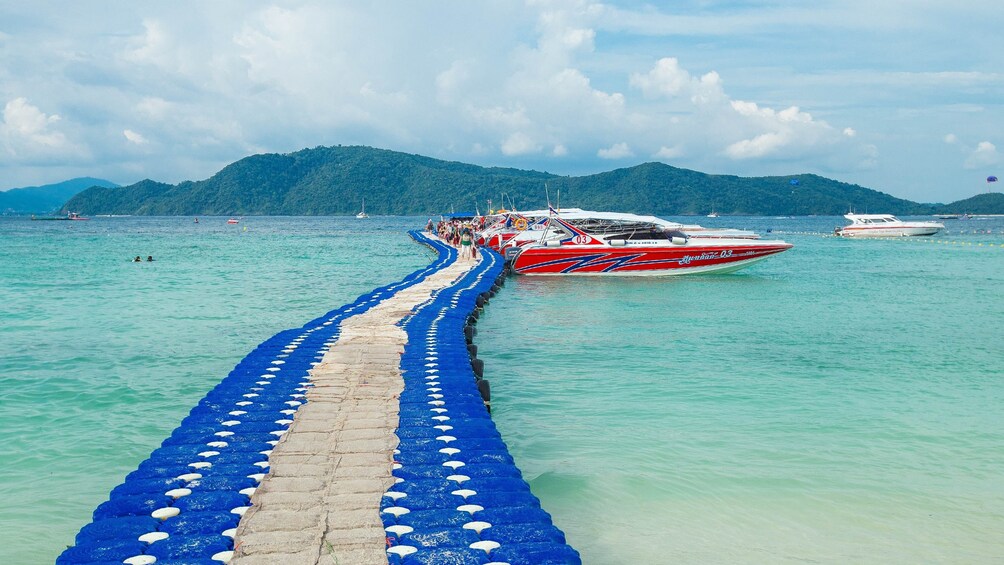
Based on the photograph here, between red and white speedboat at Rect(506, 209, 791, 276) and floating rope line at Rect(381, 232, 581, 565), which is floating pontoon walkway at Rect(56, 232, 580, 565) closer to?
floating rope line at Rect(381, 232, 581, 565)

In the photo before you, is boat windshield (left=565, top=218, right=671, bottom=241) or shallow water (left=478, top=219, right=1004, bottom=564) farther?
boat windshield (left=565, top=218, right=671, bottom=241)

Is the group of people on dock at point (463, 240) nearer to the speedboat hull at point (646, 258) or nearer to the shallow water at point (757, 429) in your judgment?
the speedboat hull at point (646, 258)

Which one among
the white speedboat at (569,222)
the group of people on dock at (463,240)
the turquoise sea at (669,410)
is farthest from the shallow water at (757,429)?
the group of people on dock at (463,240)

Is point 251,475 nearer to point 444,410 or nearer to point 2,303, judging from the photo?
point 444,410

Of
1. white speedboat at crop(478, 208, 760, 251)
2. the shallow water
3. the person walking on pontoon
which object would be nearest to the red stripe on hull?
white speedboat at crop(478, 208, 760, 251)

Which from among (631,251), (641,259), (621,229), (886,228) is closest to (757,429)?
(631,251)

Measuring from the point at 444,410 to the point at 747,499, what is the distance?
2.52 meters

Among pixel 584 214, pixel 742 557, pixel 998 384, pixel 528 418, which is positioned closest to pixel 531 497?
pixel 742 557

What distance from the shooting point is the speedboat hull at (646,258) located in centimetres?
2462

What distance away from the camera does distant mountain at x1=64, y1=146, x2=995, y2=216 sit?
159375 mm

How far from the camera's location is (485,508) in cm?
452

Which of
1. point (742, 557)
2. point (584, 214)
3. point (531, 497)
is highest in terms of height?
point (584, 214)

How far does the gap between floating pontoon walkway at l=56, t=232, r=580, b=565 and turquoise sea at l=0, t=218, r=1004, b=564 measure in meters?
1.01

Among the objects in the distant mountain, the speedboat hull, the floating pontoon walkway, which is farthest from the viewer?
the distant mountain
